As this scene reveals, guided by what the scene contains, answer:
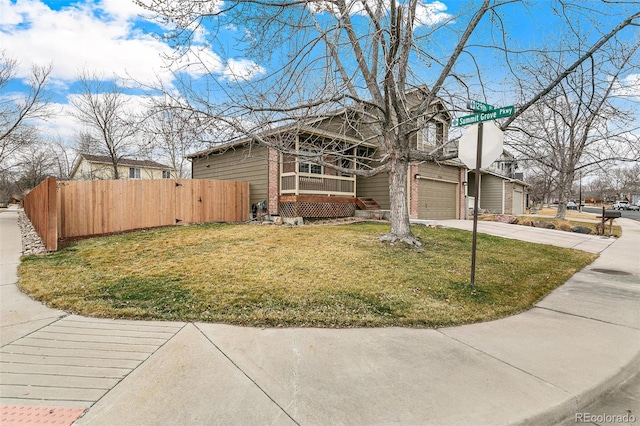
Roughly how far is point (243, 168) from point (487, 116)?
12029mm

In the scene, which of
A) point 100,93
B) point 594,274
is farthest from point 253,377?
point 100,93

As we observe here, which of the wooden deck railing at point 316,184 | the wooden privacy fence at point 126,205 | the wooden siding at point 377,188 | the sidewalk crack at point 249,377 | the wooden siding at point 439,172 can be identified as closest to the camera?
the sidewalk crack at point 249,377

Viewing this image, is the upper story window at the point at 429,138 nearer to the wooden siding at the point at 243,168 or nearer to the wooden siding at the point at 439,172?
the wooden siding at the point at 439,172

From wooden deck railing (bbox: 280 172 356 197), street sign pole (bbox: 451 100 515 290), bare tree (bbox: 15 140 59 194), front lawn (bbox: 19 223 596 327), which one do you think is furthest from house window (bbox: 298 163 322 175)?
bare tree (bbox: 15 140 59 194)

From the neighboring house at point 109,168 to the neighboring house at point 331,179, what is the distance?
1471cm

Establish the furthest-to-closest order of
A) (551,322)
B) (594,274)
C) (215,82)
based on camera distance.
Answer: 1. (594,274)
2. (215,82)
3. (551,322)

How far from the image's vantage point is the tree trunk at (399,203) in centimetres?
761

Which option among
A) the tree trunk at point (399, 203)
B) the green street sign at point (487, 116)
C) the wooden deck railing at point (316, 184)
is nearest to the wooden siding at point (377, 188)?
the wooden deck railing at point (316, 184)

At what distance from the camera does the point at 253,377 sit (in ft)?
7.93

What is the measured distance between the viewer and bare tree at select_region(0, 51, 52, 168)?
1630 centimetres

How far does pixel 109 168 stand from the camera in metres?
27.8

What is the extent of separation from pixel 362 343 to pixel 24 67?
2297cm

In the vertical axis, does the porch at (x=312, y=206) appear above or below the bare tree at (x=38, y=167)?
below

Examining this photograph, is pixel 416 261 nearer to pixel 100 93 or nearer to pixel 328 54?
pixel 328 54
